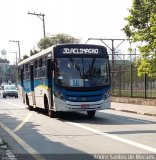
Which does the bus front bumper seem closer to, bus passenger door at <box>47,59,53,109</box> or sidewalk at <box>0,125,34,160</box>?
bus passenger door at <box>47,59,53,109</box>

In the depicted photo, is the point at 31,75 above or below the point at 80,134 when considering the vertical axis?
above

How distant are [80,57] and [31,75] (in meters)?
6.98

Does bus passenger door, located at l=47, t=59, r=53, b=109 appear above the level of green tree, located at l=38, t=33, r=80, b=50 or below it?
below

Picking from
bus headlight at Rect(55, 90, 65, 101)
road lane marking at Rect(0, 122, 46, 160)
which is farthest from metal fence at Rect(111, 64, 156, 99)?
road lane marking at Rect(0, 122, 46, 160)

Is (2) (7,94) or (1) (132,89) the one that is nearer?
(1) (132,89)

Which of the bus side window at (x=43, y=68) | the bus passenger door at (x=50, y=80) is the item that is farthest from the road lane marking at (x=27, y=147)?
the bus side window at (x=43, y=68)

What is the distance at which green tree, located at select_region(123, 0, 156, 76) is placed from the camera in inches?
974

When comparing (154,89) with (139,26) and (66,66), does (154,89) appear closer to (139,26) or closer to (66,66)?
(139,26)

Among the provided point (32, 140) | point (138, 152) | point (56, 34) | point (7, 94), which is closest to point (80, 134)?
point (32, 140)

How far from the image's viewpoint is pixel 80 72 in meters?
20.9

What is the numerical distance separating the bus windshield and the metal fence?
829 cm

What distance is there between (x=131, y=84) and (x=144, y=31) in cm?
923

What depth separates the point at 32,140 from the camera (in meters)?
14.4

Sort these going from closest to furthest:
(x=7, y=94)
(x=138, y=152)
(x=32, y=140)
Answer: (x=138, y=152) < (x=32, y=140) < (x=7, y=94)
